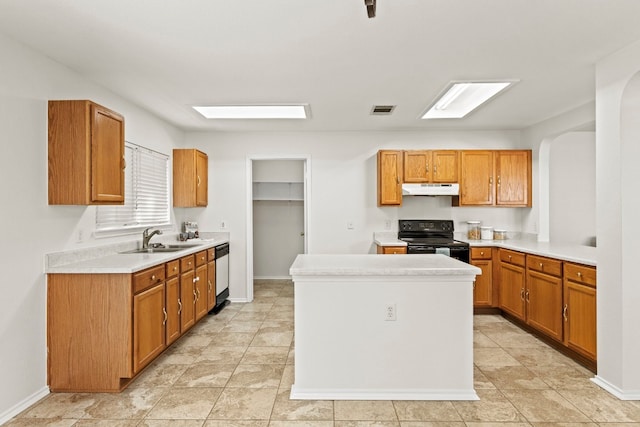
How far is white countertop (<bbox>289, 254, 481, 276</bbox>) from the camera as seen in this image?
2463mm

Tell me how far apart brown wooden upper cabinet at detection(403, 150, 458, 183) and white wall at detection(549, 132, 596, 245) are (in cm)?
152

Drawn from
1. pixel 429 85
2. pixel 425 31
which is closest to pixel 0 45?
pixel 425 31

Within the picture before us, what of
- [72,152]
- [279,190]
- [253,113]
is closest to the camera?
[72,152]

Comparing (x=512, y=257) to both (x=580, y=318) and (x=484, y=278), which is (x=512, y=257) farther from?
(x=580, y=318)

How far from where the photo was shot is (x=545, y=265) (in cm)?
353

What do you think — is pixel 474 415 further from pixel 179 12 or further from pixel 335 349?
pixel 179 12

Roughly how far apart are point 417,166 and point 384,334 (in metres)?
2.95

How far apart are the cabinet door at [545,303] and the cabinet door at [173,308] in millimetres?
3563

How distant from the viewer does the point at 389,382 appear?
8.18 ft

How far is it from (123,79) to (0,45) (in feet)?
3.02

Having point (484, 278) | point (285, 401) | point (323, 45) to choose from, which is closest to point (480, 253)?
point (484, 278)

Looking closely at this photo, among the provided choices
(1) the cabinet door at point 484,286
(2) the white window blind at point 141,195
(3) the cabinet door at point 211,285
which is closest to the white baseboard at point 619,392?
(1) the cabinet door at point 484,286

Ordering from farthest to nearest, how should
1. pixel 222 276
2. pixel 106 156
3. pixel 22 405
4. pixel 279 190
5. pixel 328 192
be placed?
pixel 279 190 → pixel 328 192 → pixel 222 276 → pixel 106 156 → pixel 22 405

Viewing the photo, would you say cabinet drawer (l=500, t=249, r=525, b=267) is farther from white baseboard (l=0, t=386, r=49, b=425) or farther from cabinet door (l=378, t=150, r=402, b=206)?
white baseboard (l=0, t=386, r=49, b=425)
